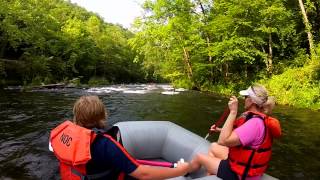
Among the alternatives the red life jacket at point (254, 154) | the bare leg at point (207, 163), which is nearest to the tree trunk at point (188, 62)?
the bare leg at point (207, 163)

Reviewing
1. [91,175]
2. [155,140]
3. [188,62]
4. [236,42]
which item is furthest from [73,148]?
[188,62]

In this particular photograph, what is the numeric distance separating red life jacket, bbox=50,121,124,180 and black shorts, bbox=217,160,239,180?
4.22 feet

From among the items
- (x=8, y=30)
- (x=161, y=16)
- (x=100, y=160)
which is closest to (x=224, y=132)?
(x=100, y=160)

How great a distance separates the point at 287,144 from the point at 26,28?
2333 cm

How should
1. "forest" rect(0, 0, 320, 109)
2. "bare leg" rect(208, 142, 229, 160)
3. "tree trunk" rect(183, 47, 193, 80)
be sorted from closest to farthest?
"bare leg" rect(208, 142, 229, 160)
"forest" rect(0, 0, 320, 109)
"tree trunk" rect(183, 47, 193, 80)

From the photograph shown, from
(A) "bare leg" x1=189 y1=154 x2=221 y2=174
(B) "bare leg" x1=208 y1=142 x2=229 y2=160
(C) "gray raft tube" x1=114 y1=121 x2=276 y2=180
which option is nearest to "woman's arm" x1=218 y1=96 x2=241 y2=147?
(A) "bare leg" x1=189 y1=154 x2=221 y2=174

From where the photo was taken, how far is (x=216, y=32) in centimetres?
2009

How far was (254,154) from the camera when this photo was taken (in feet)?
10.2

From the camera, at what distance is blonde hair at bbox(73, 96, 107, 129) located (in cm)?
246

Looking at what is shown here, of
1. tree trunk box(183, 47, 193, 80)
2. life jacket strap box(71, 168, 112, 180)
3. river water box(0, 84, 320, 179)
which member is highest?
tree trunk box(183, 47, 193, 80)

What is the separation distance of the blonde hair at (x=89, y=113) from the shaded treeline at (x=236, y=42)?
41.1ft

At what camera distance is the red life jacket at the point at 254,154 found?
312 centimetres

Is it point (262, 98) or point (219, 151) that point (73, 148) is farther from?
point (219, 151)

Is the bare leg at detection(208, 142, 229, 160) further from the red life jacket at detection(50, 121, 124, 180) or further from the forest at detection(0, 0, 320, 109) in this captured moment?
the forest at detection(0, 0, 320, 109)
